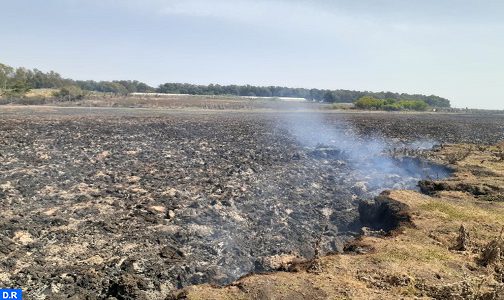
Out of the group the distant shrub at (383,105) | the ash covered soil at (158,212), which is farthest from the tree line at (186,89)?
the ash covered soil at (158,212)

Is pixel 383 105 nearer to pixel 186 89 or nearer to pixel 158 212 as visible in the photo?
→ pixel 186 89

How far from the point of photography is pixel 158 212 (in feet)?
39.4

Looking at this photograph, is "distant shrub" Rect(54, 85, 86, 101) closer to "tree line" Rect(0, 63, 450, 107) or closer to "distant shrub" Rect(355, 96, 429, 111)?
"tree line" Rect(0, 63, 450, 107)

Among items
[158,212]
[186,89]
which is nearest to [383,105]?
[186,89]

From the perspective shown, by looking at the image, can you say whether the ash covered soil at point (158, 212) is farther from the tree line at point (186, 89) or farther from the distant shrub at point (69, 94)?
the tree line at point (186, 89)

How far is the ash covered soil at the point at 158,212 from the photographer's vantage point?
8.43m

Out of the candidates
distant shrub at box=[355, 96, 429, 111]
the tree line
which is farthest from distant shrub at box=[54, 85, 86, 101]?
distant shrub at box=[355, 96, 429, 111]

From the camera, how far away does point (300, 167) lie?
19.9 metres

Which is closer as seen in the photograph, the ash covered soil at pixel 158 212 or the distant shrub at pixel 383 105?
the ash covered soil at pixel 158 212

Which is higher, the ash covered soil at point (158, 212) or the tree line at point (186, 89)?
the tree line at point (186, 89)

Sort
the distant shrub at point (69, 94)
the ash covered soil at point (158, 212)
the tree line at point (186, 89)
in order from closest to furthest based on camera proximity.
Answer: the ash covered soil at point (158, 212) → the distant shrub at point (69, 94) → the tree line at point (186, 89)

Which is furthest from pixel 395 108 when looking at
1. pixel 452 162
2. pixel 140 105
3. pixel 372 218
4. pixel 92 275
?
pixel 92 275

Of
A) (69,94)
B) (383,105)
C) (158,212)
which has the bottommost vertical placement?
(158,212)

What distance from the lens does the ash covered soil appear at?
8.43m
